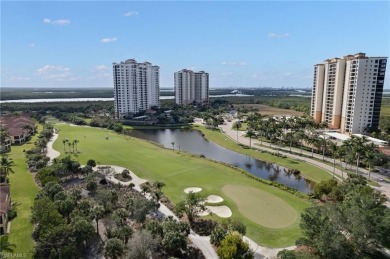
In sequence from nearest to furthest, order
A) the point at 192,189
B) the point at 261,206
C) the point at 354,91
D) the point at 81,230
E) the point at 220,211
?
the point at 81,230 → the point at 220,211 → the point at 261,206 → the point at 192,189 → the point at 354,91

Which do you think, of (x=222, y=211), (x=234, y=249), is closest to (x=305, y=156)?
(x=222, y=211)

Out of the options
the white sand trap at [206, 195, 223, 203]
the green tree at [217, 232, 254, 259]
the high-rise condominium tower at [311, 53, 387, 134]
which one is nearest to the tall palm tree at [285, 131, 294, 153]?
the high-rise condominium tower at [311, 53, 387, 134]

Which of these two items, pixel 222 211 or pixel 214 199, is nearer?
pixel 222 211

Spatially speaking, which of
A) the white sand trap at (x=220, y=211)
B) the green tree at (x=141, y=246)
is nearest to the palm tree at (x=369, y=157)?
the white sand trap at (x=220, y=211)

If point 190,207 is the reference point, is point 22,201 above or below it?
below

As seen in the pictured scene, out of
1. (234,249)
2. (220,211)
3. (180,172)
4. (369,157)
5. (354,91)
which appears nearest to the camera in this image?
(234,249)

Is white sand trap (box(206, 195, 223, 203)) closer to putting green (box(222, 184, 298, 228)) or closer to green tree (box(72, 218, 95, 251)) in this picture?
putting green (box(222, 184, 298, 228))

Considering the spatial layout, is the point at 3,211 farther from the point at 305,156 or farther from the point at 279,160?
the point at 305,156
